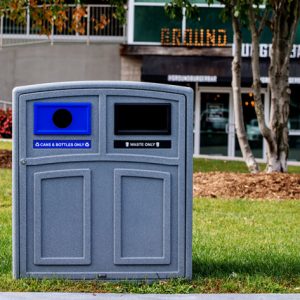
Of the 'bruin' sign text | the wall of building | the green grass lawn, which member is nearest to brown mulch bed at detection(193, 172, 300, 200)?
the green grass lawn

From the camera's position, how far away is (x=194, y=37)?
23.9 meters

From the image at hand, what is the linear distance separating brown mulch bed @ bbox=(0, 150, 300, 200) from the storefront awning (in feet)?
30.1

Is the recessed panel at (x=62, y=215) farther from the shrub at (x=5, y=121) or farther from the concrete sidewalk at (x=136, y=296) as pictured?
the shrub at (x=5, y=121)

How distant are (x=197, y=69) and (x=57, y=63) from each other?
4.95m

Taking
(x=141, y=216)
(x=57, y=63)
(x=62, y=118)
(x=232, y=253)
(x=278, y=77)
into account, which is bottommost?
(x=232, y=253)

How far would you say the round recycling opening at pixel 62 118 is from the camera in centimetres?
652

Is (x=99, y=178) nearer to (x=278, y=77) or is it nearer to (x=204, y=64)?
(x=278, y=77)

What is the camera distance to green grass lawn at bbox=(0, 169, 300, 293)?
654 cm

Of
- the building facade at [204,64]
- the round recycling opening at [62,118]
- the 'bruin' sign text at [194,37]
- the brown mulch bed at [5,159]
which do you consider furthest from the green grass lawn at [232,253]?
the 'bruin' sign text at [194,37]

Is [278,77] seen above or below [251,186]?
above

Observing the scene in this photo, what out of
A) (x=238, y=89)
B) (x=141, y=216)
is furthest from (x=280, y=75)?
(x=141, y=216)

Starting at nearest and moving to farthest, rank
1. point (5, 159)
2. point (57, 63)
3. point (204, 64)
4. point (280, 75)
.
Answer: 1. point (280, 75)
2. point (5, 159)
3. point (204, 64)
4. point (57, 63)

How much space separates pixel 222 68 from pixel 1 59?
7426 mm

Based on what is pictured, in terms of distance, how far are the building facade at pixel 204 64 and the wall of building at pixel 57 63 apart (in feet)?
2.49
